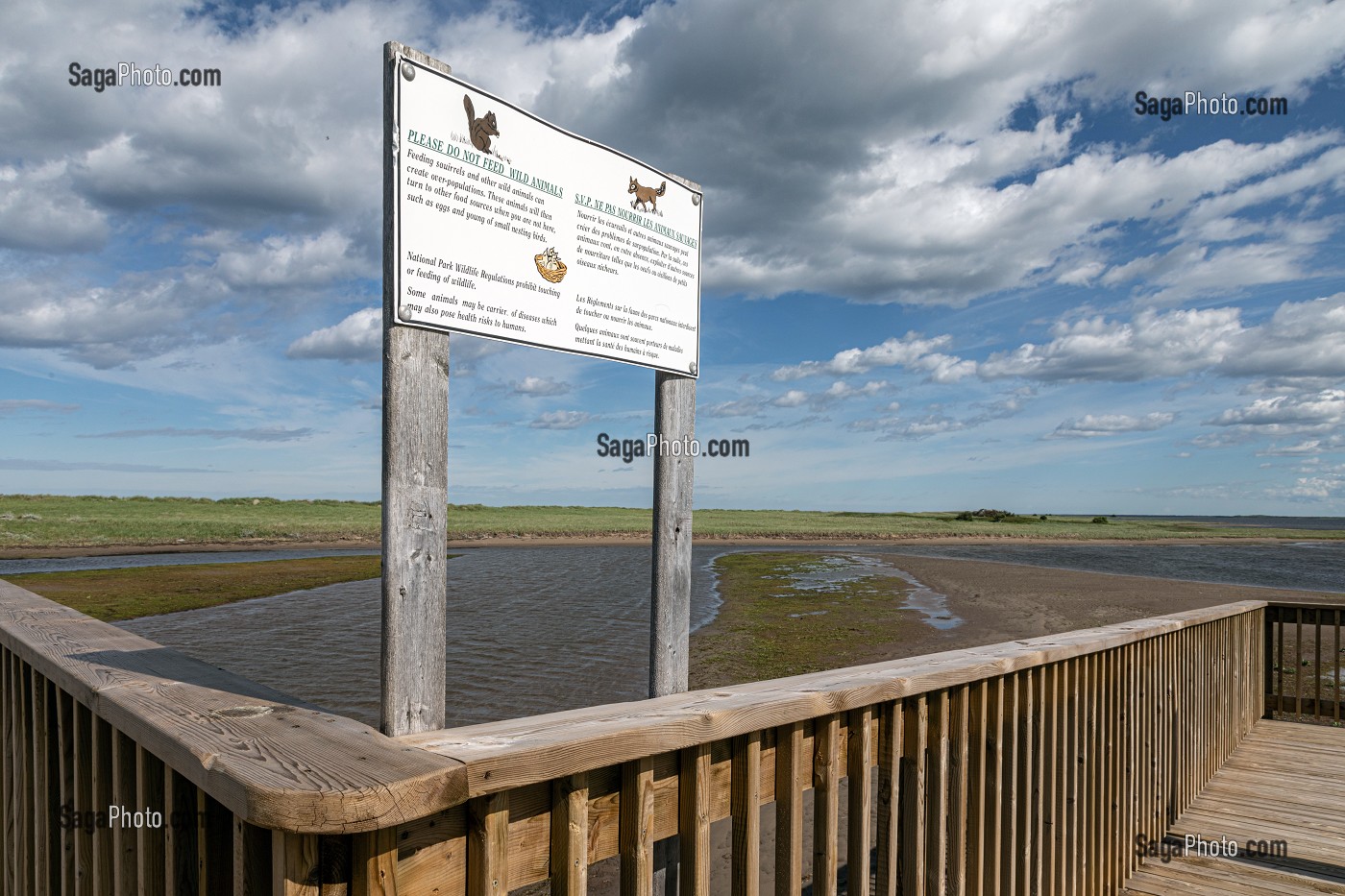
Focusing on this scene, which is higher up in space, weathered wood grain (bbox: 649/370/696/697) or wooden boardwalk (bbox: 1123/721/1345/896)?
weathered wood grain (bbox: 649/370/696/697)

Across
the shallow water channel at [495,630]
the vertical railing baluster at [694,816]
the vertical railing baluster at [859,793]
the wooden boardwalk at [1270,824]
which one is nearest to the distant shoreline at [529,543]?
the shallow water channel at [495,630]

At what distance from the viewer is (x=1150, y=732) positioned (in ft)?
15.6

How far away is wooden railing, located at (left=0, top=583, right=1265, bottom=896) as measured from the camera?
145 cm

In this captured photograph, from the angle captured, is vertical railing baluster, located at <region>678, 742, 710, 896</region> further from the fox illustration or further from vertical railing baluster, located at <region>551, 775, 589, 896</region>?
the fox illustration

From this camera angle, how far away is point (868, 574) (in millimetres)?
29219

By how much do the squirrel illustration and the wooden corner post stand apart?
19cm

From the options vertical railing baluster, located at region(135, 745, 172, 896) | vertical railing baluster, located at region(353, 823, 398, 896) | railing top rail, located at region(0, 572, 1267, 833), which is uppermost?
railing top rail, located at region(0, 572, 1267, 833)

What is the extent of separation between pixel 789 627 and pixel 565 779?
1507 cm

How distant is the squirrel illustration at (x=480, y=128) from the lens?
254cm

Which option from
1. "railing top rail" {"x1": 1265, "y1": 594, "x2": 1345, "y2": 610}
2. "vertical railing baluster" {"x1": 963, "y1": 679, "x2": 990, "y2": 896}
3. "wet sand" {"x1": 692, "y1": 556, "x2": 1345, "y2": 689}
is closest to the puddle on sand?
"wet sand" {"x1": 692, "y1": 556, "x2": 1345, "y2": 689}

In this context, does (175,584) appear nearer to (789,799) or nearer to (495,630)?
(495,630)

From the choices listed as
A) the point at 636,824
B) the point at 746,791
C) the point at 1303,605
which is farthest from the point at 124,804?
the point at 1303,605

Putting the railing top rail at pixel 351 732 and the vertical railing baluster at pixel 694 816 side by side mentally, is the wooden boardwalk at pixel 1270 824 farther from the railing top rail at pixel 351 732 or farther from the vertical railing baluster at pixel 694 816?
the vertical railing baluster at pixel 694 816

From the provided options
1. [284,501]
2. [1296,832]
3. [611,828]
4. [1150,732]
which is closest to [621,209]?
[611,828]
